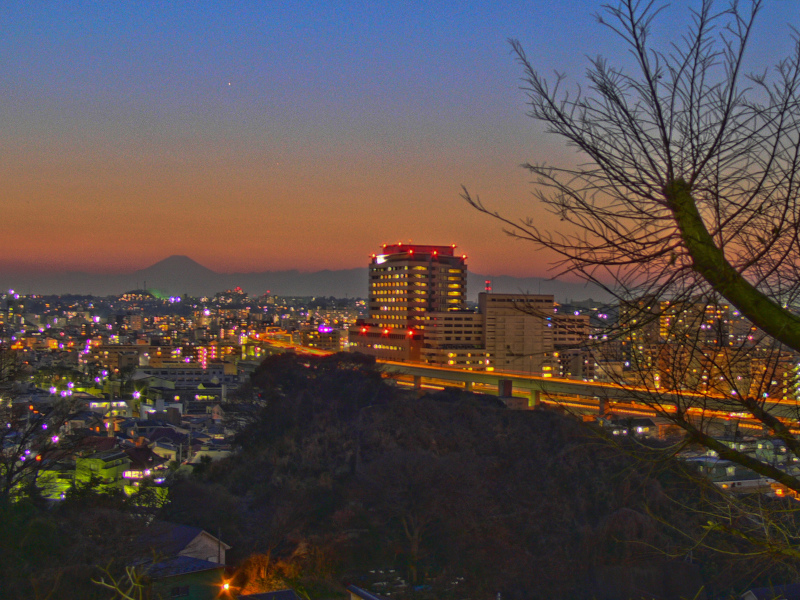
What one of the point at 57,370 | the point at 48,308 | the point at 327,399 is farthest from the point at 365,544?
the point at 48,308

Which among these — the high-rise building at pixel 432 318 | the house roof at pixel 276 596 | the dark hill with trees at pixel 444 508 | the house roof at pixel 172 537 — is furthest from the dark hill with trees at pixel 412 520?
the high-rise building at pixel 432 318

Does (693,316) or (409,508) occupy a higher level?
(693,316)

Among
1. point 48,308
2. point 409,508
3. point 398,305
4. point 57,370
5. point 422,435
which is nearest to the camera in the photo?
point 409,508

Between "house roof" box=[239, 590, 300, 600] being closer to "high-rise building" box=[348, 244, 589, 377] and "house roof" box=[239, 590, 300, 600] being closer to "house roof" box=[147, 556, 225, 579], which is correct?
"house roof" box=[147, 556, 225, 579]

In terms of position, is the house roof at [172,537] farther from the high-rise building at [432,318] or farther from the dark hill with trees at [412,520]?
the high-rise building at [432,318]

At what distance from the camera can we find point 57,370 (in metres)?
24.5

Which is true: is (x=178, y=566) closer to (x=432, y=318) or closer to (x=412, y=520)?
(x=412, y=520)

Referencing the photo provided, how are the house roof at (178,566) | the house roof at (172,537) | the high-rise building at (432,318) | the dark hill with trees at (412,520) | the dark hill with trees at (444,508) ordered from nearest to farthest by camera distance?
the house roof at (178,566) < the dark hill with trees at (412,520) < the house roof at (172,537) < the dark hill with trees at (444,508) < the high-rise building at (432,318)

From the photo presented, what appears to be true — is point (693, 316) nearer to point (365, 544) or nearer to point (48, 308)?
point (365, 544)

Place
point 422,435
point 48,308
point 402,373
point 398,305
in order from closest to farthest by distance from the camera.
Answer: point 422,435
point 402,373
point 398,305
point 48,308

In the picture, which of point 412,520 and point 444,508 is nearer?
point 412,520

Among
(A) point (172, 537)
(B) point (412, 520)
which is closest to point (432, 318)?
(B) point (412, 520)

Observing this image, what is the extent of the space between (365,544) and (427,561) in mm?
817

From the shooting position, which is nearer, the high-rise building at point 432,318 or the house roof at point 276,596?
the house roof at point 276,596
